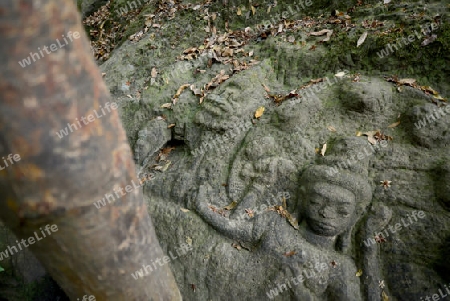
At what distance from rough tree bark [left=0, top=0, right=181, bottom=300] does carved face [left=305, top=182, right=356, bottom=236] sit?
2.14 m

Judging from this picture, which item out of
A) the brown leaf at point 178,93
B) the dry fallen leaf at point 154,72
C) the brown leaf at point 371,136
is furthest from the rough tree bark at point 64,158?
the dry fallen leaf at point 154,72

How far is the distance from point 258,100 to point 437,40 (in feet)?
6.19

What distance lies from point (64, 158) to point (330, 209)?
8.24 ft

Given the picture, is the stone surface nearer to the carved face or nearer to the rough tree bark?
the carved face

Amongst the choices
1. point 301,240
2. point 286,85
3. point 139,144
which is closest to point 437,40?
point 286,85

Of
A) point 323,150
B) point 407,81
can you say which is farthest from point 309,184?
point 407,81

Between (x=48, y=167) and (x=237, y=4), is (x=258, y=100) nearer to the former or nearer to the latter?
(x=237, y=4)

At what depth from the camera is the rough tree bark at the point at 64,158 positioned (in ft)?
2.43

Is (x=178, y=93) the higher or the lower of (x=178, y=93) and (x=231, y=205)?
the higher

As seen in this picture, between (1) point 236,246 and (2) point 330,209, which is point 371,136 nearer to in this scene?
(2) point 330,209

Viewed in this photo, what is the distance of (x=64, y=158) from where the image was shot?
32.8 inches

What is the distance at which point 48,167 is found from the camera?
0.82m

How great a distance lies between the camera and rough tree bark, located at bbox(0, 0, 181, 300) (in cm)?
74

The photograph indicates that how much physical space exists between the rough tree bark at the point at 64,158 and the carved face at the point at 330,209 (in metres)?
2.14
